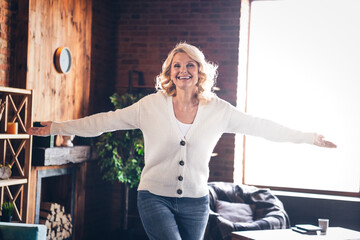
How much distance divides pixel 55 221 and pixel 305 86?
9.90 ft

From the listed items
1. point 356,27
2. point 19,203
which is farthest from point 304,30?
point 19,203

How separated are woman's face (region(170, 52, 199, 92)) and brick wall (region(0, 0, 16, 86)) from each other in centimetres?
176

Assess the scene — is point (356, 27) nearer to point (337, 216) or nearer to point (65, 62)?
point (337, 216)

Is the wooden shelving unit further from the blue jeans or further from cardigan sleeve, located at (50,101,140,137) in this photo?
the blue jeans

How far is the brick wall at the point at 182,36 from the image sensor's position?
16.6 feet

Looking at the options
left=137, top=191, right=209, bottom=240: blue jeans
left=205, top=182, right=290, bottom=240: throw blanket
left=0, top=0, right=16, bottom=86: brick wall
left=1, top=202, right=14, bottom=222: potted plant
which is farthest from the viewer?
left=205, top=182, right=290, bottom=240: throw blanket

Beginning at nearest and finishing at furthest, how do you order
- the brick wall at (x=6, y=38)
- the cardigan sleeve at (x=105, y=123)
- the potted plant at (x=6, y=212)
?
the cardigan sleeve at (x=105, y=123) → the potted plant at (x=6, y=212) → the brick wall at (x=6, y=38)

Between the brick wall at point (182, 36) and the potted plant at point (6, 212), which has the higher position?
the brick wall at point (182, 36)

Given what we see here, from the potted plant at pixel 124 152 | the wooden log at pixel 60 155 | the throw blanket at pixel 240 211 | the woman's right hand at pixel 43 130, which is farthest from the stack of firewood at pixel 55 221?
the woman's right hand at pixel 43 130

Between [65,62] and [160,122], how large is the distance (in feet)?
7.45

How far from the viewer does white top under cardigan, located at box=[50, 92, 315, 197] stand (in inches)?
96.0

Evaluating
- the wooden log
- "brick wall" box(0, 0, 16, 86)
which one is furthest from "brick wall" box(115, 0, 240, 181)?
"brick wall" box(0, 0, 16, 86)

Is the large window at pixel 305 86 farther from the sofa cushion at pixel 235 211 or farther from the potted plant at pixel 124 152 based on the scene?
the potted plant at pixel 124 152

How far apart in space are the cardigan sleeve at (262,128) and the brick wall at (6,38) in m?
2.07
